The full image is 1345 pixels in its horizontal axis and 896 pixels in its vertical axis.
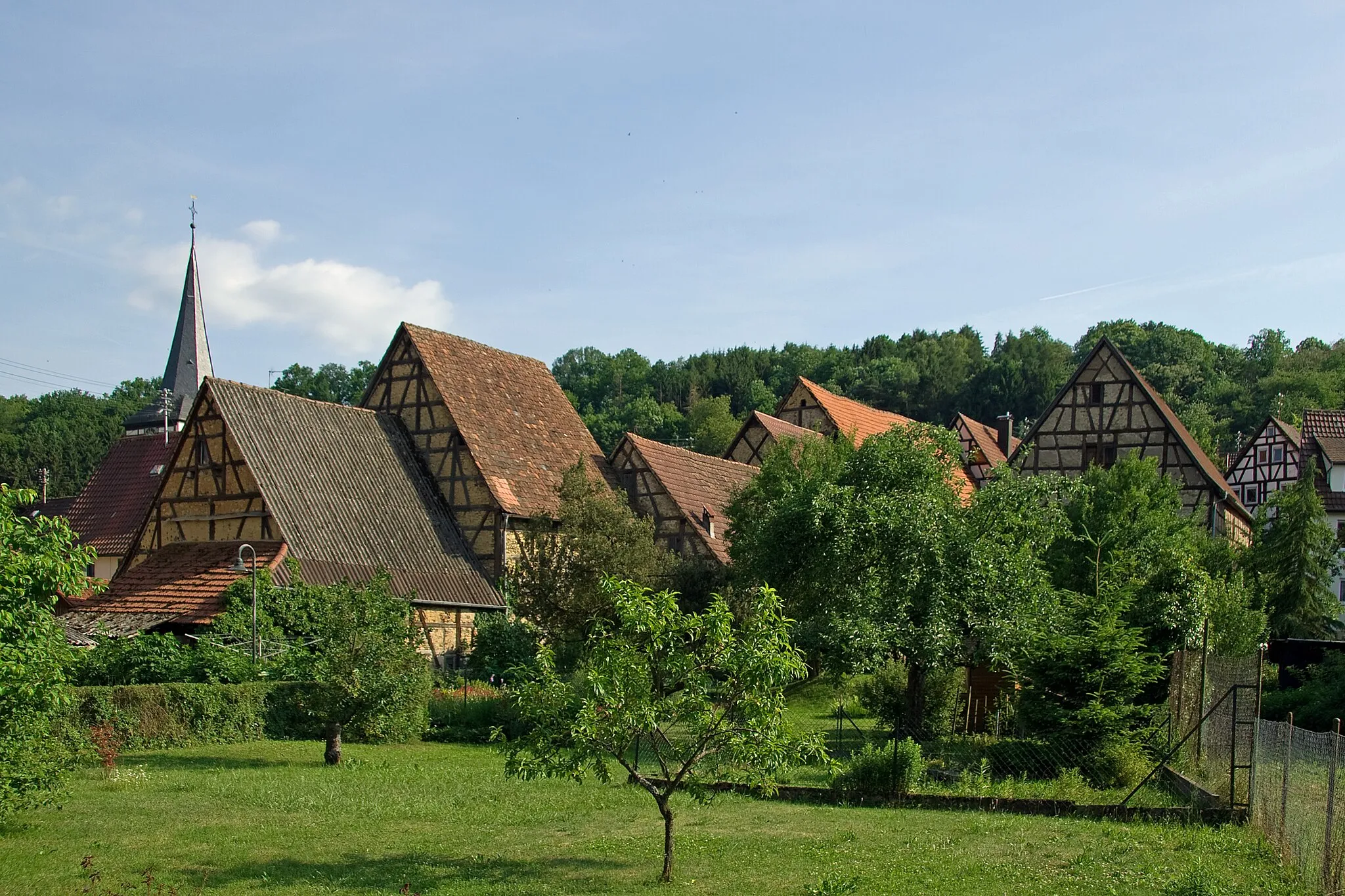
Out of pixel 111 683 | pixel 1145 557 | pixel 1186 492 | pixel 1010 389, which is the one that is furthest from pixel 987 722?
pixel 1010 389

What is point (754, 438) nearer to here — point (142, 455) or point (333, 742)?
point (142, 455)

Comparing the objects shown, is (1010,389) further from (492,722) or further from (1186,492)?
(492,722)

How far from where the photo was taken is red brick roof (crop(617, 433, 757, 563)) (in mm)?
42000

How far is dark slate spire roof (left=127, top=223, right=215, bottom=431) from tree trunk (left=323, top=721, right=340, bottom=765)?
135 feet

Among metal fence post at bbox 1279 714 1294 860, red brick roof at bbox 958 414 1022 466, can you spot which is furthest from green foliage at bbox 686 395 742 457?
metal fence post at bbox 1279 714 1294 860

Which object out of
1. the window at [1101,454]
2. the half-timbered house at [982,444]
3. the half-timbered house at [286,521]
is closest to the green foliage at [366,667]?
the half-timbered house at [286,521]

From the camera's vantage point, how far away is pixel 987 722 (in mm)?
26141

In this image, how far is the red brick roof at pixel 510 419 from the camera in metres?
39.6

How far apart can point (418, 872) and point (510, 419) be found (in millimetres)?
30059

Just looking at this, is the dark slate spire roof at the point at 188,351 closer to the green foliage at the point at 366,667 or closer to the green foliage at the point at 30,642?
the green foliage at the point at 366,667

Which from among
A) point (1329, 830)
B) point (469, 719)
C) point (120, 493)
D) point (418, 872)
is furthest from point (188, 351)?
point (1329, 830)

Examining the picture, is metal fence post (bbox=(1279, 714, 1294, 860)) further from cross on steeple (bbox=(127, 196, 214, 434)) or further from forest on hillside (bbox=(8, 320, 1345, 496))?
Answer: forest on hillside (bbox=(8, 320, 1345, 496))

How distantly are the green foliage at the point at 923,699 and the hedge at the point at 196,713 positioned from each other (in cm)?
1128

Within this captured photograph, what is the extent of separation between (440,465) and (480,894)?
28.2 metres
